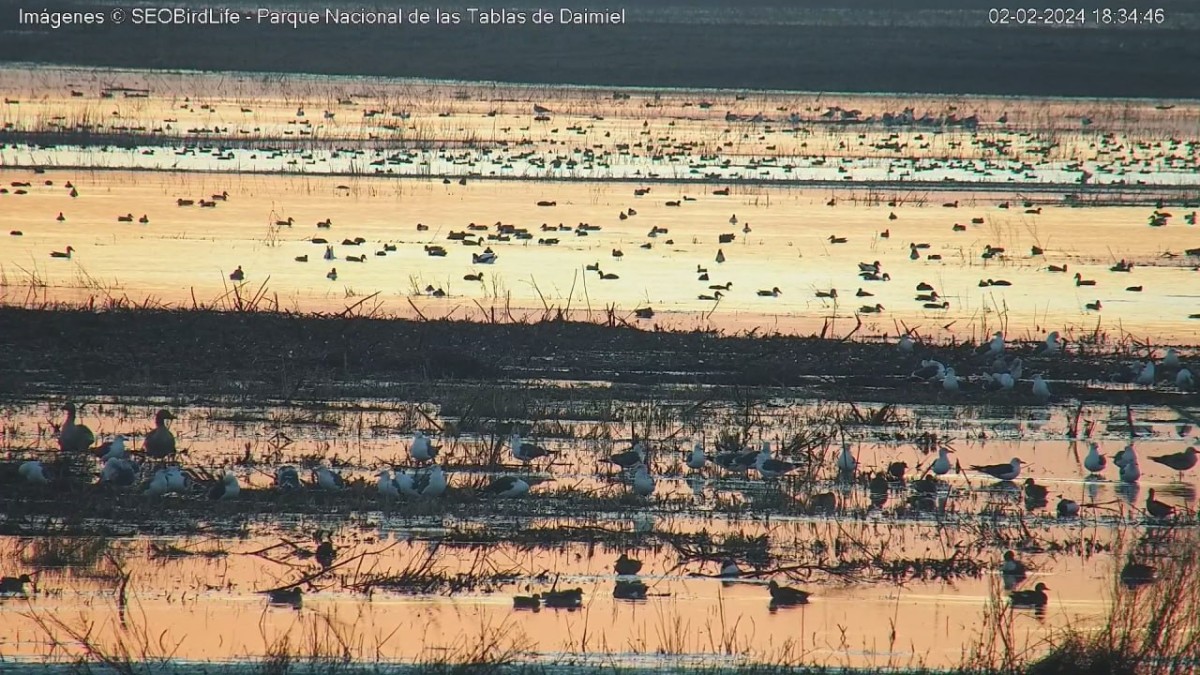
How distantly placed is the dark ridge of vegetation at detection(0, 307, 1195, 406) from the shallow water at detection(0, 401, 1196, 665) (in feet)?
5.47

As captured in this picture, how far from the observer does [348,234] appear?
25938mm

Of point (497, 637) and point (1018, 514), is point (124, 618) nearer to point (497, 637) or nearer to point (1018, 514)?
point (497, 637)

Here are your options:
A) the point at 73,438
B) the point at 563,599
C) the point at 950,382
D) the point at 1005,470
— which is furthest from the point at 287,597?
the point at 950,382

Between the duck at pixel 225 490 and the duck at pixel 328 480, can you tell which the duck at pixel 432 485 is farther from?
the duck at pixel 225 490

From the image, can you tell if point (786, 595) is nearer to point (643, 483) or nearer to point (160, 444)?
point (643, 483)

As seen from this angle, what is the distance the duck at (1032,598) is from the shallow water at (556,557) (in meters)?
0.07

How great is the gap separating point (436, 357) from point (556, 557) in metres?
5.89

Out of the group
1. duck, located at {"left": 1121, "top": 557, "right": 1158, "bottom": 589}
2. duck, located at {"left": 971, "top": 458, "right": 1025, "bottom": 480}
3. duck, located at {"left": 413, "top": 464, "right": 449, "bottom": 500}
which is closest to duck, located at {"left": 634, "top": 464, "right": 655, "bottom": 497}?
duck, located at {"left": 413, "top": 464, "right": 449, "bottom": 500}

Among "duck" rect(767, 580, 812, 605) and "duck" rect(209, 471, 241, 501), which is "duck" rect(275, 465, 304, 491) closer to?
"duck" rect(209, 471, 241, 501)

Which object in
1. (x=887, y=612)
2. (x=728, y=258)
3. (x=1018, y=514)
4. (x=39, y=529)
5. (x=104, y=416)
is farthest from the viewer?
(x=728, y=258)

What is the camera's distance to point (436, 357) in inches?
631

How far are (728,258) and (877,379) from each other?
28.6 feet

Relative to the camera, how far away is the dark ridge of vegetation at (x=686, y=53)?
195ft

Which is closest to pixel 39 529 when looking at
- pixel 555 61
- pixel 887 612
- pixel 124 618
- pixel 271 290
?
pixel 124 618
